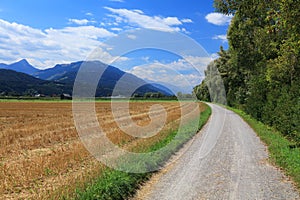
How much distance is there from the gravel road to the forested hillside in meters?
3.81

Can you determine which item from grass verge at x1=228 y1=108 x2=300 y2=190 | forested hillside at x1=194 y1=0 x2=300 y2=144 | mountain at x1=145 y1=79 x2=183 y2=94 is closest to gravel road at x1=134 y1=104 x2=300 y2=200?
grass verge at x1=228 y1=108 x2=300 y2=190

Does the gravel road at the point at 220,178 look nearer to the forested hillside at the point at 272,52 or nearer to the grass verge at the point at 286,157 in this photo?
the grass verge at the point at 286,157

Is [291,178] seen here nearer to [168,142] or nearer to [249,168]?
[249,168]

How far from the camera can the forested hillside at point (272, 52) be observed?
10.9 meters

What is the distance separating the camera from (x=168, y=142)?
579 inches

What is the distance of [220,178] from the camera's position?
8875mm

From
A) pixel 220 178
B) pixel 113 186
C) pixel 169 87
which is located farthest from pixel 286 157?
pixel 113 186

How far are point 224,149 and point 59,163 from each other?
7.03 metres

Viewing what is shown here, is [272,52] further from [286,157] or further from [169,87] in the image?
[286,157]

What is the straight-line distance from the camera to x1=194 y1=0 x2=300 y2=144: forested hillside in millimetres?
10914

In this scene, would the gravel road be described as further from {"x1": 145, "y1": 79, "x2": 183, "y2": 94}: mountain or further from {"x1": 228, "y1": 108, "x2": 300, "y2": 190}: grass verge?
{"x1": 145, "y1": 79, "x2": 183, "y2": 94}: mountain

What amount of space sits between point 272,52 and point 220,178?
18.0m

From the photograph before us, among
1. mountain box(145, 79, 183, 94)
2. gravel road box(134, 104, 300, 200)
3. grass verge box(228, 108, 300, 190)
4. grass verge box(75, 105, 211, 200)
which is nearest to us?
grass verge box(75, 105, 211, 200)

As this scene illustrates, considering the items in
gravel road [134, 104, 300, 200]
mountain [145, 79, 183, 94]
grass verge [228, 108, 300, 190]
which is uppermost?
mountain [145, 79, 183, 94]
